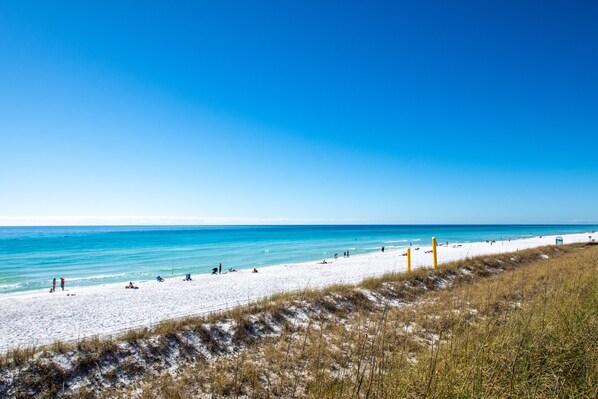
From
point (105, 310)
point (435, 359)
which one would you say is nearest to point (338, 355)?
point (435, 359)

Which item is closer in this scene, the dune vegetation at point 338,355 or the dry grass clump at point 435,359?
the dry grass clump at point 435,359

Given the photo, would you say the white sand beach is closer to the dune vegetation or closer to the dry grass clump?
the dune vegetation

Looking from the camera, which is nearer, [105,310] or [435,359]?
[435,359]

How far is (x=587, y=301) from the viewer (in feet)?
18.4

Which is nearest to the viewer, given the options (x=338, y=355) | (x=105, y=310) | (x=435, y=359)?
(x=435, y=359)

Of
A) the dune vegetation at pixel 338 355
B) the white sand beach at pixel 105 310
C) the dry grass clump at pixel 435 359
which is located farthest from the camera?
the white sand beach at pixel 105 310

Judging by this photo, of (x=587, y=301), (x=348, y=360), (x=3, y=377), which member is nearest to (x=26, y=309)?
(x=3, y=377)

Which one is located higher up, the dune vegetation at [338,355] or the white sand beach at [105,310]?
the dune vegetation at [338,355]

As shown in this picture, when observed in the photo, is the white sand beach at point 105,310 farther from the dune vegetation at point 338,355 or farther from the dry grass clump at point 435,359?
the dry grass clump at point 435,359

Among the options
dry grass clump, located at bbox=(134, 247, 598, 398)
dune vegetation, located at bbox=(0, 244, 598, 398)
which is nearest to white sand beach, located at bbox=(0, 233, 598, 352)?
dune vegetation, located at bbox=(0, 244, 598, 398)

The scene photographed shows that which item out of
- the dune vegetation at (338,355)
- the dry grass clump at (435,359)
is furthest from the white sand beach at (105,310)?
the dry grass clump at (435,359)

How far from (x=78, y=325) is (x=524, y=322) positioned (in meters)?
12.5

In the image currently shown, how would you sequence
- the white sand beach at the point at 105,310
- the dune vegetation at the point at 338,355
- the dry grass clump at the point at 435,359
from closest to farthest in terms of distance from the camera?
the dry grass clump at the point at 435,359, the dune vegetation at the point at 338,355, the white sand beach at the point at 105,310

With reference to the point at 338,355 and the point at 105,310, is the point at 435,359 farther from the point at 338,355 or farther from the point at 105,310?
the point at 105,310
